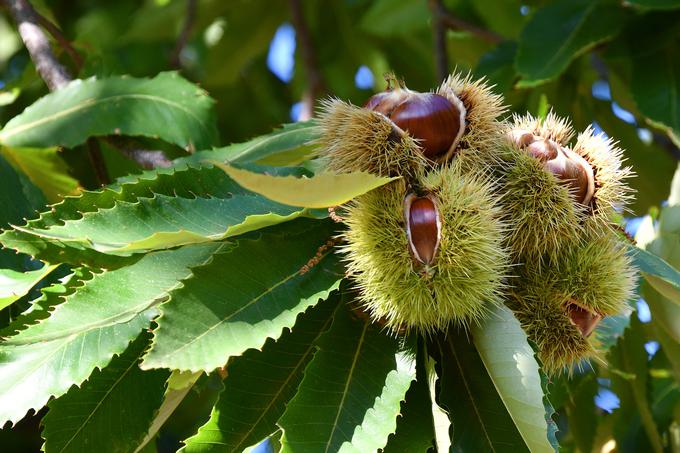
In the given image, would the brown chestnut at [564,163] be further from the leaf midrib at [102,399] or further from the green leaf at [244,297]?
the leaf midrib at [102,399]

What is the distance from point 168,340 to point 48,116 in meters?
0.94

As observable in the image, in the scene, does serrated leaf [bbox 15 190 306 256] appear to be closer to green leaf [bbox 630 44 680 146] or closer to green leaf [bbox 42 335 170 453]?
green leaf [bbox 42 335 170 453]

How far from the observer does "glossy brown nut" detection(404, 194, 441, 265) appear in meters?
1.00

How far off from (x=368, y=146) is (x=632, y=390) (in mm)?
1333

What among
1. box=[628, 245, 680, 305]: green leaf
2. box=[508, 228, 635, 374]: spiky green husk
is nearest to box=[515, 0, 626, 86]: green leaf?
box=[628, 245, 680, 305]: green leaf

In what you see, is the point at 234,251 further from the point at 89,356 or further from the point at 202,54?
the point at 202,54

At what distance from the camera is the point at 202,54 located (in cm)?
397

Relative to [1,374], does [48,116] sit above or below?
above

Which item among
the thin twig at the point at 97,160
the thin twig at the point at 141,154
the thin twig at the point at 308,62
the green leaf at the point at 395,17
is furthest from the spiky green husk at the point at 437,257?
the green leaf at the point at 395,17

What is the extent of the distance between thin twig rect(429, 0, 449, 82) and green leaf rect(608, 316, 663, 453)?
95 cm

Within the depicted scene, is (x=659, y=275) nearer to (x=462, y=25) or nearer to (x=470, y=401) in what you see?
(x=470, y=401)

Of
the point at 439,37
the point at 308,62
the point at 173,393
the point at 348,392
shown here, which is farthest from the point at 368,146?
the point at 308,62

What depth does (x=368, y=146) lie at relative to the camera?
43.2 inches

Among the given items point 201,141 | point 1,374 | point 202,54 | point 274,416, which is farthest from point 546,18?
point 202,54
